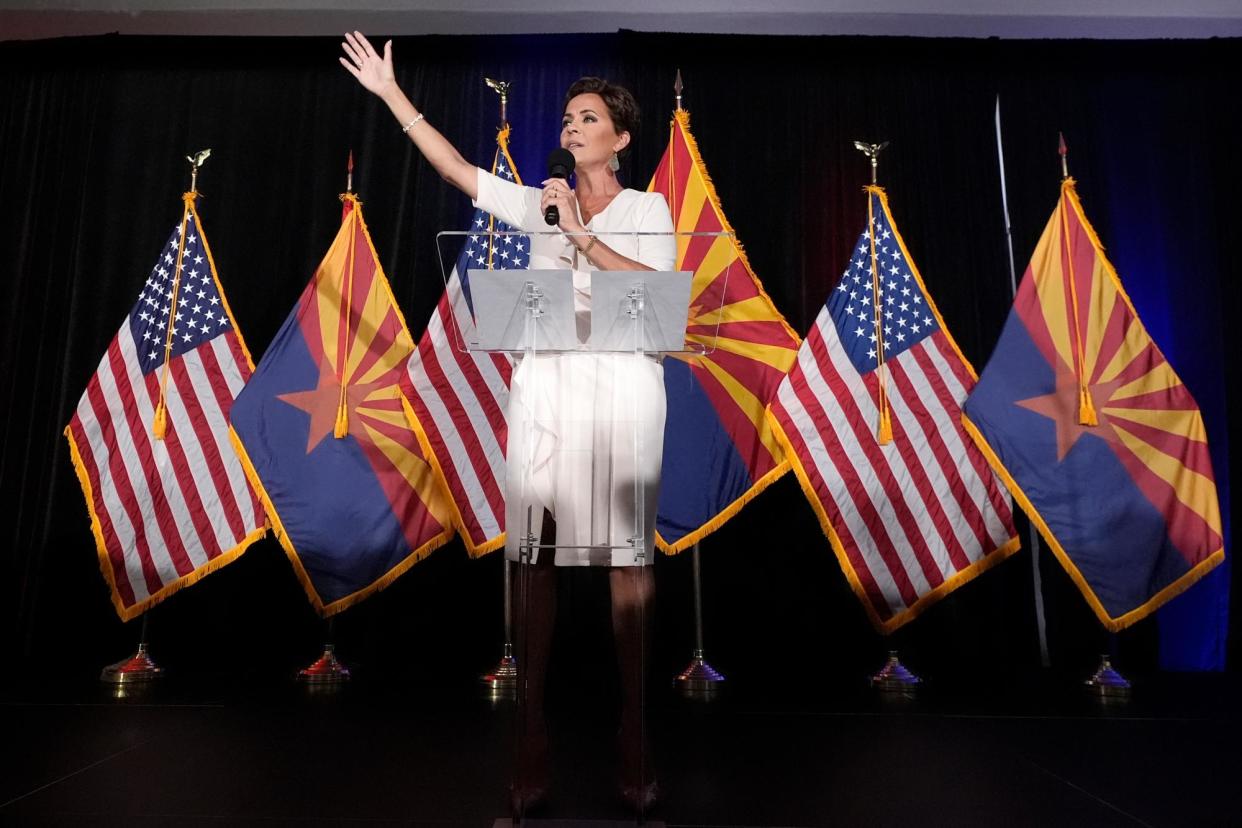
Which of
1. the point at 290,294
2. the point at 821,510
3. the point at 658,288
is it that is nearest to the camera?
the point at 658,288

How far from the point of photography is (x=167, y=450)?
3672 mm

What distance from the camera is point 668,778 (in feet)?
6.65

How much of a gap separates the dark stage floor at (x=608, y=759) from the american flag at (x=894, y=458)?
510 millimetres

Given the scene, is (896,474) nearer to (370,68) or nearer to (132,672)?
(370,68)

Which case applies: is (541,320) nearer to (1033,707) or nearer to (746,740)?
(746,740)

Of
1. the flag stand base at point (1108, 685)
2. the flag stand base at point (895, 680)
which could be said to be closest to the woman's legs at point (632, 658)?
the flag stand base at point (895, 680)

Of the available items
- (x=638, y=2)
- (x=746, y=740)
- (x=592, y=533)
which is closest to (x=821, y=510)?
(x=746, y=740)

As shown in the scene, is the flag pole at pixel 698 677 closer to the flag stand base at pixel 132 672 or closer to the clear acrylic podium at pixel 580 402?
the clear acrylic podium at pixel 580 402

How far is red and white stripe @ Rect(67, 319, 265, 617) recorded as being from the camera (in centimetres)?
360

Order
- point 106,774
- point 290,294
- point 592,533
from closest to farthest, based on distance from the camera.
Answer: point 592,533 < point 106,774 < point 290,294

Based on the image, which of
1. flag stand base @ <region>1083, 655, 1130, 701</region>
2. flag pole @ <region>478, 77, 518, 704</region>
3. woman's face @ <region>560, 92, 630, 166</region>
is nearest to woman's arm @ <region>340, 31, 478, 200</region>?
woman's face @ <region>560, 92, 630, 166</region>

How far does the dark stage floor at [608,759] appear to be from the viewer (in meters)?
1.77

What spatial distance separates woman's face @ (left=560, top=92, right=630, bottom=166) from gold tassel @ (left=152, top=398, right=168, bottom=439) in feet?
8.06

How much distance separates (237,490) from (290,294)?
46.8 inches
